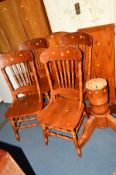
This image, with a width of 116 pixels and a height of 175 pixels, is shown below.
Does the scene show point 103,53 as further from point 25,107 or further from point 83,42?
point 25,107

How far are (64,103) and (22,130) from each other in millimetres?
866

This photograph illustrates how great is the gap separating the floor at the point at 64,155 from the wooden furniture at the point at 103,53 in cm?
62

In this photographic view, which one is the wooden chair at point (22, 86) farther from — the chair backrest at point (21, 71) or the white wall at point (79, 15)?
the white wall at point (79, 15)

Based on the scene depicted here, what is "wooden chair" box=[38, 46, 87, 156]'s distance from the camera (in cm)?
171

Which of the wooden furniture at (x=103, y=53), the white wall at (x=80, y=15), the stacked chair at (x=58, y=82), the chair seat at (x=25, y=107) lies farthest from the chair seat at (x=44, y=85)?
the white wall at (x=80, y=15)

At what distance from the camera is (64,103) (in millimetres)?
1996

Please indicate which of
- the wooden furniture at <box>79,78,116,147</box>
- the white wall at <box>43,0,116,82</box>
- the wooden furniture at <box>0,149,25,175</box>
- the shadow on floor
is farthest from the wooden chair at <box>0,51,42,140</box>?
the wooden furniture at <box>0,149,25,175</box>

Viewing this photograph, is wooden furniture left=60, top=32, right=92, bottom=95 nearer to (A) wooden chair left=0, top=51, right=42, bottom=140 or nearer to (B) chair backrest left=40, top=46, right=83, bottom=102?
(B) chair backrest left=40, top=46, right=83, bottom=102

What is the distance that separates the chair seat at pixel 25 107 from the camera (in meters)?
2.07

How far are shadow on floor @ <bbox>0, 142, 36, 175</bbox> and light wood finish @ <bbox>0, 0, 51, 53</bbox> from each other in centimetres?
147

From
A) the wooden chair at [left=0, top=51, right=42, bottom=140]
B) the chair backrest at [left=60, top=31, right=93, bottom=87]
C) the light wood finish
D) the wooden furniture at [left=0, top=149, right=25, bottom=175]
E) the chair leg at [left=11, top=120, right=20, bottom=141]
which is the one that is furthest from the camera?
the light wood finish

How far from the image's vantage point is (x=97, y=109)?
194 cm

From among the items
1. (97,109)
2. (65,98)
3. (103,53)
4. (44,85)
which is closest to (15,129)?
(44,85)

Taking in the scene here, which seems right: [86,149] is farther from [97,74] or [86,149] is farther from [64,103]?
[97,74]
